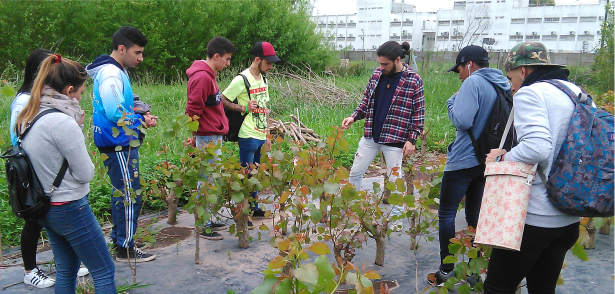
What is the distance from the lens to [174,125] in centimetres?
291

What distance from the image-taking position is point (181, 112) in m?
7.95

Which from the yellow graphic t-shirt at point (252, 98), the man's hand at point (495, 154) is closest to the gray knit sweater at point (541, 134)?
the man's hand at point (495, 154)

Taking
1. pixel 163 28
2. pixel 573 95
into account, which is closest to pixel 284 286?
pixel 573 95

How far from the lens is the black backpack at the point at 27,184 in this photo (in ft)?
7.32

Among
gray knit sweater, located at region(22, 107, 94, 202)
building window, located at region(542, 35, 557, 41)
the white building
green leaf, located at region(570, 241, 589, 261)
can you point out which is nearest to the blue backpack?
green leaf, located at region(570, 241, 589, 261)

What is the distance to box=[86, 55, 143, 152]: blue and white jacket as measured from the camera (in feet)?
10.1

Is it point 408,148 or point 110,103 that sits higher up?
point 110,103

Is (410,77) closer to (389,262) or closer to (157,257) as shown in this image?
(389,262)

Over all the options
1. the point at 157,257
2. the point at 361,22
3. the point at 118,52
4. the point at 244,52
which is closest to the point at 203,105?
the point at 118,52

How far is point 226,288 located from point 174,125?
46.4 inches

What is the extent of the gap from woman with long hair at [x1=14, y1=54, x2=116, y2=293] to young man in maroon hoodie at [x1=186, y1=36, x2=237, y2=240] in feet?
4.53

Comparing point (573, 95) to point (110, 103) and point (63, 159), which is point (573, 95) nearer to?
point (63, 159)

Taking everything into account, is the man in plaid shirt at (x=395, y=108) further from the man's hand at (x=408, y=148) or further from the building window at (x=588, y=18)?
the building window at (x=588, y=18)

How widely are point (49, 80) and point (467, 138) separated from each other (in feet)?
8.29
